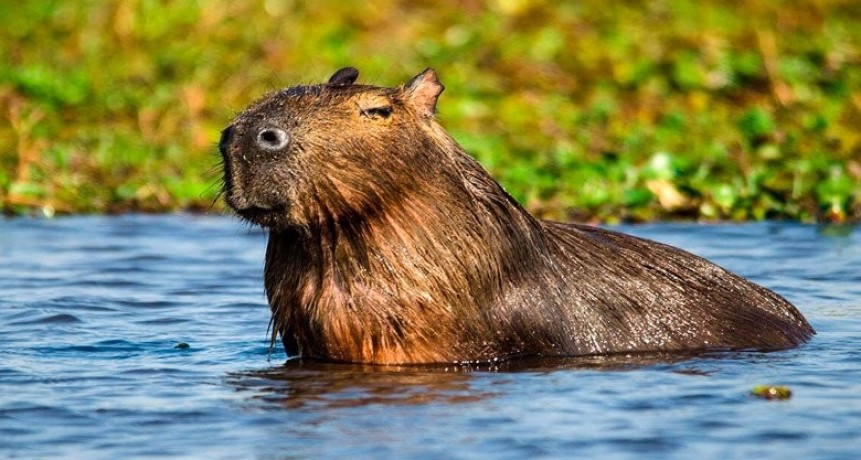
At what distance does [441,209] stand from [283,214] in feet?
1.96

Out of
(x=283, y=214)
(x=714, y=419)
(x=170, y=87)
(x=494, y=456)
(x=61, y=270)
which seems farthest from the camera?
(x=170, y=87)

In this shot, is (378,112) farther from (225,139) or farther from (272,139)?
(225,139)

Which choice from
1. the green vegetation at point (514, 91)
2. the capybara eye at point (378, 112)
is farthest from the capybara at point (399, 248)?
the green vegetation at point (514, 91)

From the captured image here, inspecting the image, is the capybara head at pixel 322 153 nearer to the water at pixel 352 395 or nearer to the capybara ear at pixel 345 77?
the capybara ear at pixel 345 77

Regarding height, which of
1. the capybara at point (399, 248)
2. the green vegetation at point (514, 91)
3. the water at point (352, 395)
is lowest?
the water at point (352, 395)

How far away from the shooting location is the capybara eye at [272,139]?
19.8 ft

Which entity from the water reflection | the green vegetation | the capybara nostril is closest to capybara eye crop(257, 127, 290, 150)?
the capybara nostril

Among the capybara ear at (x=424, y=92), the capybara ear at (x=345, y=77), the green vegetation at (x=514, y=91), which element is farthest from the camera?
the green vegetation at (x=514, y=91)

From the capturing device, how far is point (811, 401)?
18.7 feet

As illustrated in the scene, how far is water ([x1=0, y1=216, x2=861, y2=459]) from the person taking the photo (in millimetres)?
5164

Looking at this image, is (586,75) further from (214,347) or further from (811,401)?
(811,401)

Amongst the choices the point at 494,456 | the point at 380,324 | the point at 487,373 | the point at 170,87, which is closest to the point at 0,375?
the point at 380,324

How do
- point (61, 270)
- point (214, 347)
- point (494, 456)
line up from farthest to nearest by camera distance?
1. point (61, 270)
2. point (214, 347)
3. point (494, 456)

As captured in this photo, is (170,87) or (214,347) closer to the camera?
(214,347)
